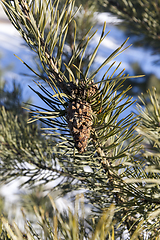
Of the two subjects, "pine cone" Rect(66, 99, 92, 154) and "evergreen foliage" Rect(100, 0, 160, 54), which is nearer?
"pine cone" Rect(66, 99, 92, 154)

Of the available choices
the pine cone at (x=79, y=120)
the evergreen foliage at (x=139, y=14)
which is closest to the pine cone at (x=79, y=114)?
the pine cone at (x=79, y=120)

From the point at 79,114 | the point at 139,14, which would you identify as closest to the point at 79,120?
the point at 79,114

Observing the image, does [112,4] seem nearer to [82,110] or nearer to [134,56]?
[82,110]

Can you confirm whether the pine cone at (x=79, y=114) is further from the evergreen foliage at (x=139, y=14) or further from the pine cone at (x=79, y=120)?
the evergreen foliage at (x=139, y=14)

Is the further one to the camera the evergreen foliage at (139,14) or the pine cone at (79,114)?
the evergreen foliage at (139,14)

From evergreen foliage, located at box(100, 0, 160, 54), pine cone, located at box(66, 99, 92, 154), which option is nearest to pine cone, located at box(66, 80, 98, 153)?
pine cone, located at box(66, 99, 92, 154)

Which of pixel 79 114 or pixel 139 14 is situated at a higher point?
pixel 139 14

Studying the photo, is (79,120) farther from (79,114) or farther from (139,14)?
(139,14)

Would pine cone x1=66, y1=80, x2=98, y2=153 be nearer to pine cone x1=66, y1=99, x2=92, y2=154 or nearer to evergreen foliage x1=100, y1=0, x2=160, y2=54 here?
pine cone x1=66, y1=99, x2=92, y2=154
